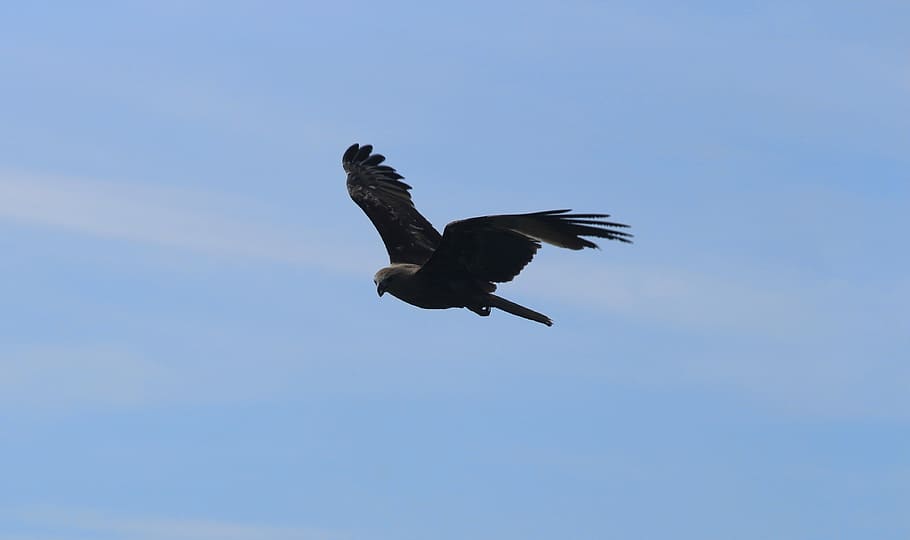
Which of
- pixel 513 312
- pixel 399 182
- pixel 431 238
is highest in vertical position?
pixel 399 182

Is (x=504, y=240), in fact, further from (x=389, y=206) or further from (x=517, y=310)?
(x=389, y=206)

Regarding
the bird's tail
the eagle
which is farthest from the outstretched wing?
the bird's tail

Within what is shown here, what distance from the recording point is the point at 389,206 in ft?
64.7

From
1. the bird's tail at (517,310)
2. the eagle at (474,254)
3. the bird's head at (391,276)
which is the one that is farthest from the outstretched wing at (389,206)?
the bird's tail at (517,310)

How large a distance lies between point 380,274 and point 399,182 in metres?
4.04

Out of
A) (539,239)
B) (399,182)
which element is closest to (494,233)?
(539,239)

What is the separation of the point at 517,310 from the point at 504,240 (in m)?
1.06

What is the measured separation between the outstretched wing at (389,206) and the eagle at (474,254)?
0.8 inches

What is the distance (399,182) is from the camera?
2061 cm

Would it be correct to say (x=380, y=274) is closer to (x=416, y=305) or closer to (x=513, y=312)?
(x=416, y=305)

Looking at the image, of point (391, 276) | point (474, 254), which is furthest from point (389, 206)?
point (474, 254)

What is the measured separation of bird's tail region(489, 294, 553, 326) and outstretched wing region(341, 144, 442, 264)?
258cm

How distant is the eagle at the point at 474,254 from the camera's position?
1467cm

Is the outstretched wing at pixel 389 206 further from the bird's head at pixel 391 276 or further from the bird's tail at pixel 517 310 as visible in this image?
the bird's tail at pixel 517 310
